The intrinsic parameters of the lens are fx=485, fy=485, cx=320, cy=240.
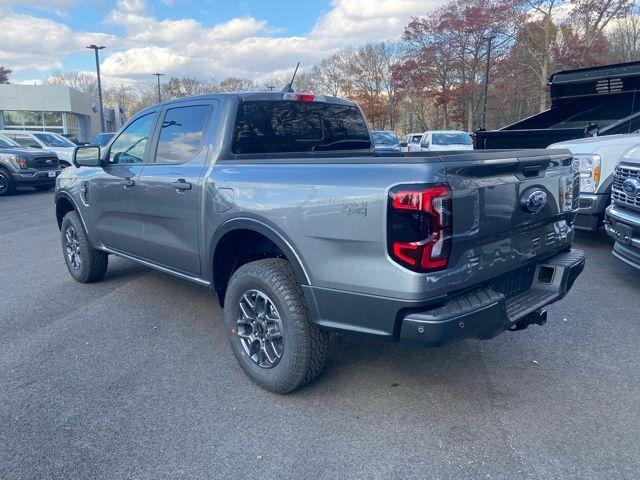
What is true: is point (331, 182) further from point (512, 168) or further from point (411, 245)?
point (512, 168)

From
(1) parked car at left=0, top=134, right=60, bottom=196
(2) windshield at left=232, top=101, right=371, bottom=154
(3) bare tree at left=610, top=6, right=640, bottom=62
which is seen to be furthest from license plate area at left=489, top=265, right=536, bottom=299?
(3) bare tree at left=610, top=6, right=640, bottom=62

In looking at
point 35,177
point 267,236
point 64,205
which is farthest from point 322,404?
point 35,177

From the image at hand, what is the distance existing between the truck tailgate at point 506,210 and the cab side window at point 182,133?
6.85 feet

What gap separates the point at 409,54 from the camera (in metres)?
34.3

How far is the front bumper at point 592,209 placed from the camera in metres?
5.87

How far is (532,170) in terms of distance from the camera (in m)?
2.83

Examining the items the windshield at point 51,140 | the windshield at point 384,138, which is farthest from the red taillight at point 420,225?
the windshield at point 51,140

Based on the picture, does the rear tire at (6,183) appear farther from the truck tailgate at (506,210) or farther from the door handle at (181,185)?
the truck tailgate at (506,210)

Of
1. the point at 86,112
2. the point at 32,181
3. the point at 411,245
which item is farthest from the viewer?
the point at 86,112

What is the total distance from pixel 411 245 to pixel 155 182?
245 centimetres

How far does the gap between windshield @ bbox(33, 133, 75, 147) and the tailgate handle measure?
18.1 metres

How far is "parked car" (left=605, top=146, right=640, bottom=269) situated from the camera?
14.9 feet

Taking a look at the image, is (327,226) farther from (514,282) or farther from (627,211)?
(627,211)

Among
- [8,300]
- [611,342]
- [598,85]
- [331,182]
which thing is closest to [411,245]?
[331,182]
